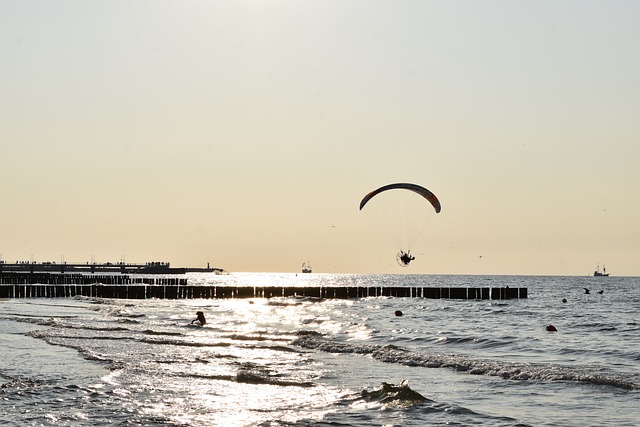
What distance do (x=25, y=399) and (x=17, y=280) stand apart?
79351 mm

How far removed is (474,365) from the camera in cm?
2189

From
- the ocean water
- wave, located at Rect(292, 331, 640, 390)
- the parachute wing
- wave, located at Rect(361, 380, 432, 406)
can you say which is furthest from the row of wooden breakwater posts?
wave, located at Rect(361, 380, 432, 406)

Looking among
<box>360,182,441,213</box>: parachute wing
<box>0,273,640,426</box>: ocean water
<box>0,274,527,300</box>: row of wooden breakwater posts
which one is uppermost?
<box>360,182,441,213</box>: parachute wing

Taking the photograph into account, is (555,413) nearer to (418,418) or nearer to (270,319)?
(418,418)

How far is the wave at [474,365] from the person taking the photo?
19.5 meters

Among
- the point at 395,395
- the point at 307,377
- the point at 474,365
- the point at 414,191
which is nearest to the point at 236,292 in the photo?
the point at 414,191

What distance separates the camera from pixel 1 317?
3619cm

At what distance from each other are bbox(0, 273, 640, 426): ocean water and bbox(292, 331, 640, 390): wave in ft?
0.18

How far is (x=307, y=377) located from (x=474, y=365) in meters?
5.25

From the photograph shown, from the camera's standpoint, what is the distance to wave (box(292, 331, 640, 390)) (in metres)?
19.5

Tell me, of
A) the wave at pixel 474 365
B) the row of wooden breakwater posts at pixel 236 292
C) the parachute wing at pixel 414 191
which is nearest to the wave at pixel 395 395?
the wave at pixel 474 365

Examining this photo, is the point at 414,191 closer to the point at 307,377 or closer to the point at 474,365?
the point at 474,365

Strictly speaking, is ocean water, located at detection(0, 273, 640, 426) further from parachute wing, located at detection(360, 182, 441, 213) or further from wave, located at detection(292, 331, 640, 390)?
parachute wing, located at detection(360, 182, 441, 213)

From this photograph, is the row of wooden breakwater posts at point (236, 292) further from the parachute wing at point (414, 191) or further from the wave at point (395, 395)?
the wave at point (395, 395)
